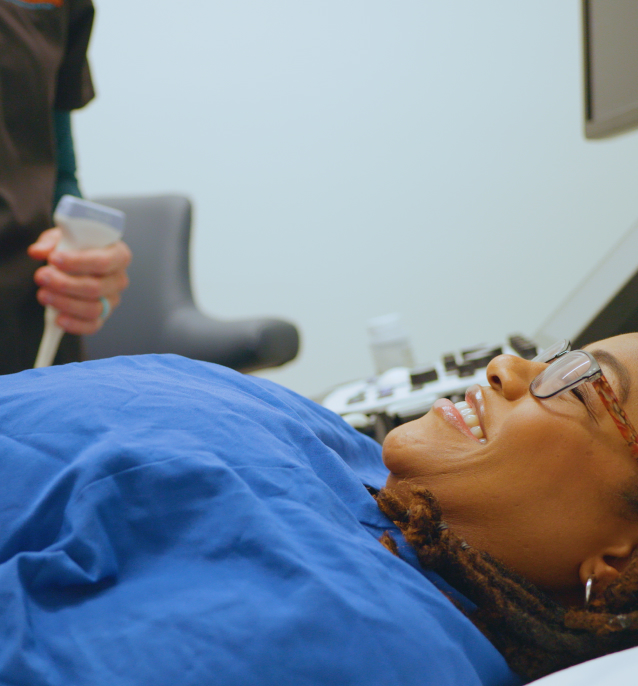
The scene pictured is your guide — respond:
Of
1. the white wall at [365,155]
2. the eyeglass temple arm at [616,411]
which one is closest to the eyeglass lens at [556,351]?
the eyeglass temple arm at [616,411]

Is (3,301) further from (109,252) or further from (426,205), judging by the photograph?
(426,205)

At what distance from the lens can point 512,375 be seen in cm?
70

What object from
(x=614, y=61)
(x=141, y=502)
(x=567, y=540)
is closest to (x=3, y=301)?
(x=141, y=502)

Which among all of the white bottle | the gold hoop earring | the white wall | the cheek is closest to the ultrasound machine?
the white bottle

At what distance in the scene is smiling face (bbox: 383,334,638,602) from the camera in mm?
606

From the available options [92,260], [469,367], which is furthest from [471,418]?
[92,260]

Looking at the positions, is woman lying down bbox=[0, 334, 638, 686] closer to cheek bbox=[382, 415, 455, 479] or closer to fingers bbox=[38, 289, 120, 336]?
cheek bbox=[382, 415, 455, 479]

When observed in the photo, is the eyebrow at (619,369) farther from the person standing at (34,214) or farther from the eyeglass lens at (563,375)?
the person standing at (34,214)

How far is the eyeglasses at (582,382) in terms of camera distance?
621mm

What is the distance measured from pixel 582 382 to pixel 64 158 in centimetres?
101

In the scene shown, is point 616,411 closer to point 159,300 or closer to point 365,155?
point 159,300

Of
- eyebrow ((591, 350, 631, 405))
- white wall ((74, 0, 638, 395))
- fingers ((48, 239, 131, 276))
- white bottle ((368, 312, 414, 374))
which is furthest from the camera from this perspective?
white wall ((74, 0, 638, 395))

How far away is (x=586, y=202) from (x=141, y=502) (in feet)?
6.50

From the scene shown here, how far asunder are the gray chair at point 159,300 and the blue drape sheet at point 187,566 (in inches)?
37.1
